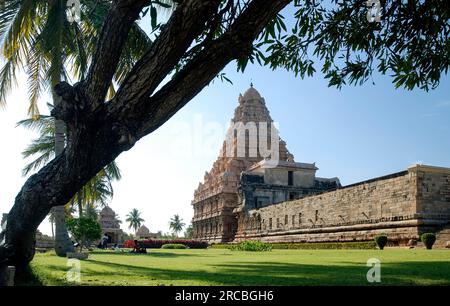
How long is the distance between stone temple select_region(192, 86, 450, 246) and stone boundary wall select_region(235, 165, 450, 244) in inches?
1.8

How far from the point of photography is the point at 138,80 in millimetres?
4426

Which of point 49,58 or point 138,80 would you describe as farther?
point 49,58

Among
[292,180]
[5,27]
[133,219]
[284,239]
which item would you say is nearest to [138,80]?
[5,27]

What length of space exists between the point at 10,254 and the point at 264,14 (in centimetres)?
432

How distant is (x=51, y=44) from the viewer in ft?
35.0

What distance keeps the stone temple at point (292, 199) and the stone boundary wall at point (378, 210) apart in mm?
47

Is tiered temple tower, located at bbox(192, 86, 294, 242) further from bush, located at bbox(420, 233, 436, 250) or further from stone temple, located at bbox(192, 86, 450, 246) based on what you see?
bush, located at bbox(420, 233, 436, 250)

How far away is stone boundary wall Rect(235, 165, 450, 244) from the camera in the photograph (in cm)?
2084

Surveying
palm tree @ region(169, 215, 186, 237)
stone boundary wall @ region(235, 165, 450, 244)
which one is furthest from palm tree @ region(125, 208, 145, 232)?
stone boundary wall @ region(235, 165, 450, 244)

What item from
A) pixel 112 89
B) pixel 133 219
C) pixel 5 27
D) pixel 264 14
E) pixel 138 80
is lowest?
pixel 133 219

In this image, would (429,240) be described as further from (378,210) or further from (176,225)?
(176,225)

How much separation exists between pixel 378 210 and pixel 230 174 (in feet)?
98.6

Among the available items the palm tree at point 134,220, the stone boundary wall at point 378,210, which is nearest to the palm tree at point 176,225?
the palm tree at point 134,220
